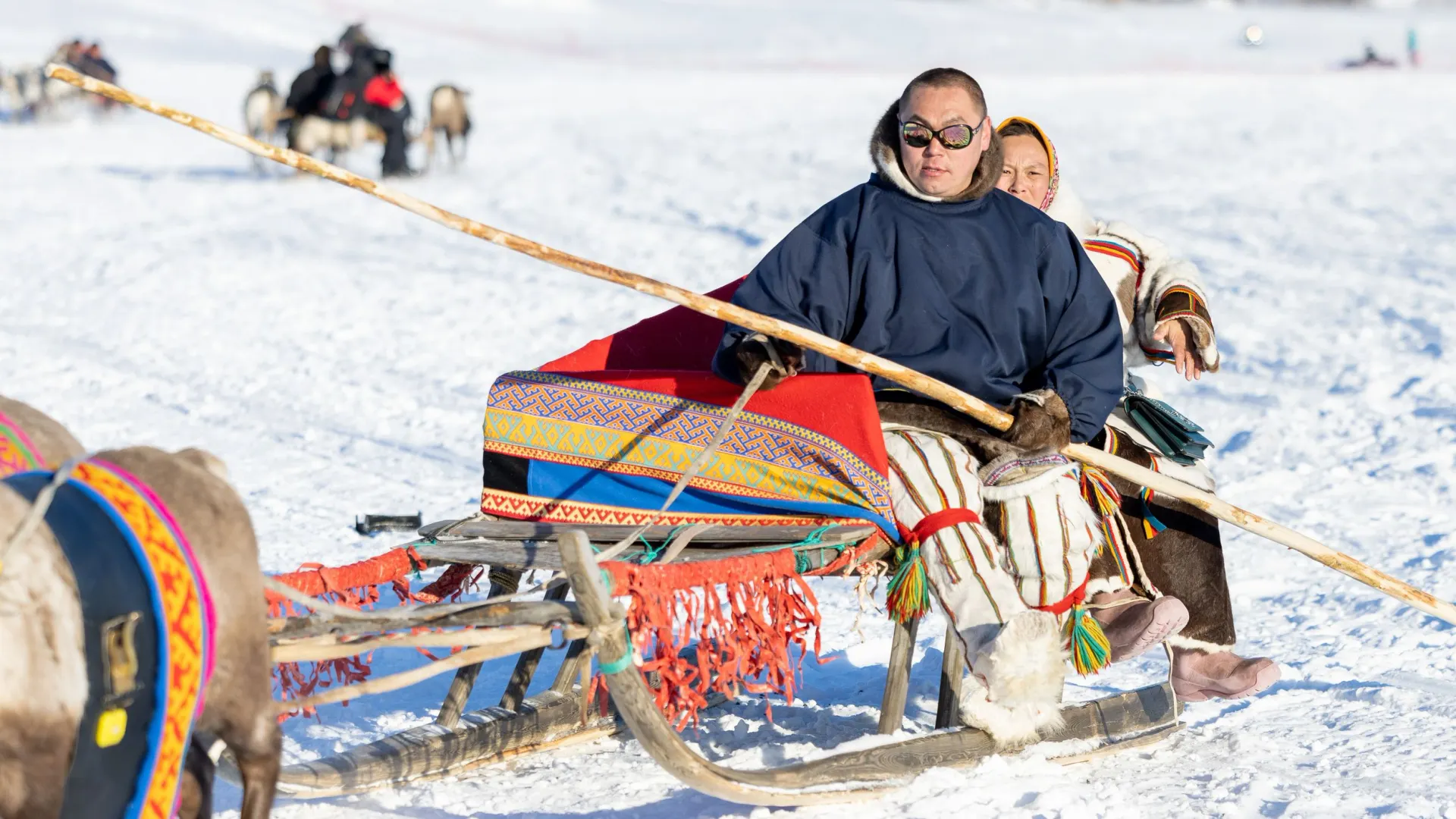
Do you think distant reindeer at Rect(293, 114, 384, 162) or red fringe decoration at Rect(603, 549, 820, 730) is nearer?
red fringe decoration at Rect(603, 549, 820, 730)

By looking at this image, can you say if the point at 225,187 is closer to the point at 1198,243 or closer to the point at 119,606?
the point at 1198,243

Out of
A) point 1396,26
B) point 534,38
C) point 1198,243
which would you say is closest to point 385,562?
point 1198,243

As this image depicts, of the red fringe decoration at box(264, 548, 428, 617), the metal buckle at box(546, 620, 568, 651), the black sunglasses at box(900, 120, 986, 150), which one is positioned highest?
the black sunglasses at box(900, 120, 986, 150)

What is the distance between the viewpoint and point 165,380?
765 cm

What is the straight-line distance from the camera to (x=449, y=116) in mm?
14586

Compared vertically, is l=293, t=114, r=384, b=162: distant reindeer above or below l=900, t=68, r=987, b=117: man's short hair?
above

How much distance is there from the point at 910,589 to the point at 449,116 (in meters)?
12.0

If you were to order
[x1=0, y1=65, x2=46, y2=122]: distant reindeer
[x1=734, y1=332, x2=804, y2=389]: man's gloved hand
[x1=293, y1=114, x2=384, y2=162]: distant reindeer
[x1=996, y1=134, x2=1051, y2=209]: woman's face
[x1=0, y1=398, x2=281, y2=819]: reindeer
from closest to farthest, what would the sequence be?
[x1=0, y1=398, x2=281, y2=819]: reindeer < [x1=734, y1=332, x2=804, y2=389]: man's gloved hand < [x1=996, y1=134, x2=1051, y2=209]: woman's face < [x1=293, y1=114, x2=384, y2=162]: distant reindeer < [x1=0, y1=65, x2=46, y2=122]: distant reindeer

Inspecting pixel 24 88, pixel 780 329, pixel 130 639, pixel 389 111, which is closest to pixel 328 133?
pixel 389 111

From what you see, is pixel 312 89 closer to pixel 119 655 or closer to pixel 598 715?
pixel 598 715

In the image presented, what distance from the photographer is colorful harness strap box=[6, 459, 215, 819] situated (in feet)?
6.84

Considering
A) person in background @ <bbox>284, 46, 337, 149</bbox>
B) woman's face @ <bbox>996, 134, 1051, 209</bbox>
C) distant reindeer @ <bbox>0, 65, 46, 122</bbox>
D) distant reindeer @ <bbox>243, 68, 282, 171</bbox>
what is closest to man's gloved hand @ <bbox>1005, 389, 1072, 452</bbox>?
woman's face @ <bbox>996, 134, 1051, 209</bbox>

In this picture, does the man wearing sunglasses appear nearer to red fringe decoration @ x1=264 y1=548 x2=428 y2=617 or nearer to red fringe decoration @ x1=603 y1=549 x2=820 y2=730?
red fringe decoration @ x1=603 y1=549 x2=820 y2=730

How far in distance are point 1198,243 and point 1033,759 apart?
7964 mm
